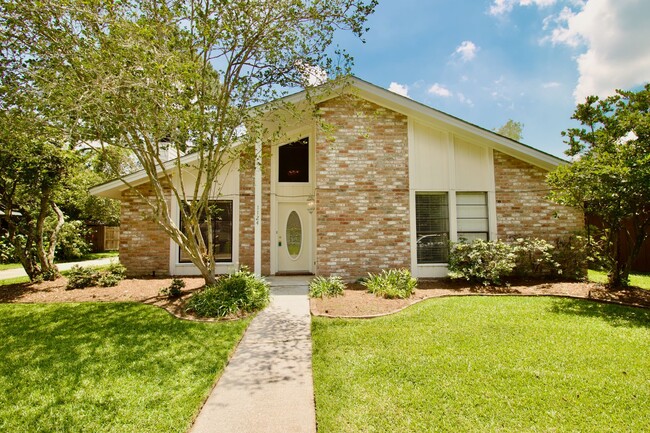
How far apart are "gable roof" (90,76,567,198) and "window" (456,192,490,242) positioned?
4.84 ft

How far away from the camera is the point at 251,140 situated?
670cm

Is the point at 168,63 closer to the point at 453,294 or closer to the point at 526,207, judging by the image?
the point at 453,294

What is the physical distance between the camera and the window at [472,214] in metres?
8.86

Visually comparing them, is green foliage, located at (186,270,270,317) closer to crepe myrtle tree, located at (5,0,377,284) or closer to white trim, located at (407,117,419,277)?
crepe myrtle tree, located at (5,0,377,284)

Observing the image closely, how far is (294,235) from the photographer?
982cm

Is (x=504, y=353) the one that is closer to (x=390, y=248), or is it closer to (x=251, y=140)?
(x=390, y=248)

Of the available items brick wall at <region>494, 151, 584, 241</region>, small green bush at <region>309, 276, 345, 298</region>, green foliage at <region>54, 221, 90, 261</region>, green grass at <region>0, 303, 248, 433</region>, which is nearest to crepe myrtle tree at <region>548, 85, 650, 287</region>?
brick wall at <region>494, 151, 584, 241</region>

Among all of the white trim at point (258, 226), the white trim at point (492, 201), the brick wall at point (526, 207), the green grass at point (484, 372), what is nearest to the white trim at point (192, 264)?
the white trim at point (258, 226)

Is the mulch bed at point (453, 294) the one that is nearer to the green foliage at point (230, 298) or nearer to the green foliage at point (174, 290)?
the green foliage at point (230, 298)

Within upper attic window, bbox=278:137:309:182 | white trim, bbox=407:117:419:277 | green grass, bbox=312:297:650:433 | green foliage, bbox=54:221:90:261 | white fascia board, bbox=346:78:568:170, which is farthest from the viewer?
green foliage, bbox=54:221:90:261

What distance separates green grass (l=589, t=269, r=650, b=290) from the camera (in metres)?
7.82

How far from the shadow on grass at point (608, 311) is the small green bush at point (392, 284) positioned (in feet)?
8.88

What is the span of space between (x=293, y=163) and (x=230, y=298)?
5.13 m

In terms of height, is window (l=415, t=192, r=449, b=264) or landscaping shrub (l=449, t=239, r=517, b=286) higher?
window (l=415, t=192, r=449, b=264)
